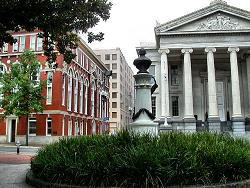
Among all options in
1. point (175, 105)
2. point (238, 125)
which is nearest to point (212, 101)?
point (238, 125)

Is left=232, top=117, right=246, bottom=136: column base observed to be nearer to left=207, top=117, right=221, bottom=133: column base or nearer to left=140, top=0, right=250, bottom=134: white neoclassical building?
left=140, top=0, right=250, bottom=134: white neoclassical building

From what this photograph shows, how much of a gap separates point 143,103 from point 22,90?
2435cm

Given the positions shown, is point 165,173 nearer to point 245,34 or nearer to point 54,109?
point 54,109

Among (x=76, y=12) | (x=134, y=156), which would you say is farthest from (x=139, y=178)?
(x=76, y=12)

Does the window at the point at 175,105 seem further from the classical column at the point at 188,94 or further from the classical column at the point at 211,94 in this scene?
the classical column at the point at 211,94

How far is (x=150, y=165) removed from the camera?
6.22m

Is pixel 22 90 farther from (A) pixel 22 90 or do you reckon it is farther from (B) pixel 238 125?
(B) pixel 238 125

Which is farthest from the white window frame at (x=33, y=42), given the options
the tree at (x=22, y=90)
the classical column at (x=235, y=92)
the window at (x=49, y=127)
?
the classical column at (x=235, y=92)

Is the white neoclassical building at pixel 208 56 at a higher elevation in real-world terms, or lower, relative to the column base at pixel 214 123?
higher

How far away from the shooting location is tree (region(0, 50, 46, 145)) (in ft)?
101

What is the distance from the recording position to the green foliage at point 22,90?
30656 millimetres

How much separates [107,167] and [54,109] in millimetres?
29393

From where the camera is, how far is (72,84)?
4038cm

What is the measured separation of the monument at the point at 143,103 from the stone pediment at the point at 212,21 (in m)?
26.1
